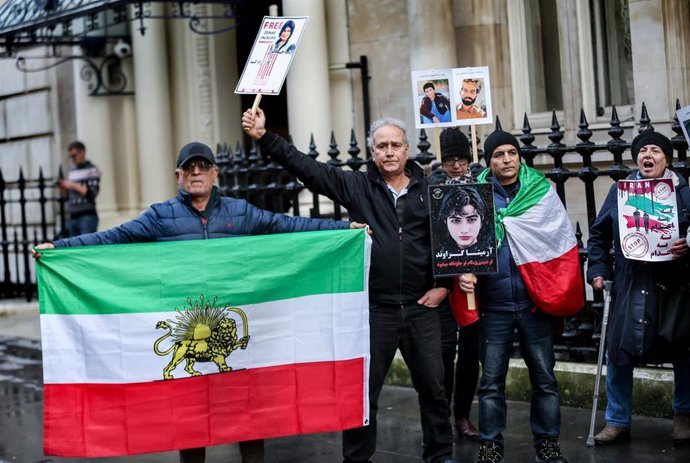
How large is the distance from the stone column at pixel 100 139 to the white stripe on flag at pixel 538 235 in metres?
10.4

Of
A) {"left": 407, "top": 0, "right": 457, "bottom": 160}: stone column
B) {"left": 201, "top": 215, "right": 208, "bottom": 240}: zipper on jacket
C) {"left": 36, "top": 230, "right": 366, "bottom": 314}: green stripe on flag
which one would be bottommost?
{"left": 36, "top": 230, "right": 366, "bottom": 314}: green stripe on flag

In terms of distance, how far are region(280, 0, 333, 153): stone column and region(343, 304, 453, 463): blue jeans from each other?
20.8 ft

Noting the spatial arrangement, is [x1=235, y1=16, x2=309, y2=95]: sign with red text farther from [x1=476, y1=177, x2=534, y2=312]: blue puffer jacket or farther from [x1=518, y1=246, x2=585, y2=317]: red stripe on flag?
[x1=518, y1=246, x2=585, y2=317]: red stripe on flag

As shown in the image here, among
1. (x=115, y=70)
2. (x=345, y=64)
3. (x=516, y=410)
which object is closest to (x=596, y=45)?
(x=345, y=64)

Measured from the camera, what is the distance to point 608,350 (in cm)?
703

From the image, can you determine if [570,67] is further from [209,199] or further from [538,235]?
[209,199]

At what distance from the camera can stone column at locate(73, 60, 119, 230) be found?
52.7ft

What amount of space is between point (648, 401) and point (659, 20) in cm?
391

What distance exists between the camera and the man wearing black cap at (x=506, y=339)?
660 centimetres

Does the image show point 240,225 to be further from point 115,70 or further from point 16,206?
point 16,206

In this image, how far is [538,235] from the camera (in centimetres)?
658

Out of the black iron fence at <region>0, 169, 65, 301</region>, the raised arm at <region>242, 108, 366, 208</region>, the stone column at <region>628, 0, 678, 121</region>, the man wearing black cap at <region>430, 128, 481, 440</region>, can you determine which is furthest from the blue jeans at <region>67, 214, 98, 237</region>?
the raised arm at <region>242, 108, 366, 208</region>

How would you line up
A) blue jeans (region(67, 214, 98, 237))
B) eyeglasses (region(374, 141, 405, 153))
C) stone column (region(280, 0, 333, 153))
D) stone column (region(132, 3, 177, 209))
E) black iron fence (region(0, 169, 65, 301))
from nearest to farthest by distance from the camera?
1. eyeglasses (region(374, 141, 405, 153))
2. stone column (region(280, 0, 333, 153))
3. blue jeans (region(67, 214, 98, 237))
4. black iron fence (region(0, 169, 65, 301))
5. stone column (region(132, 3, 177, 209))

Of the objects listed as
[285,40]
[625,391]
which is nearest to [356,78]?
[285,40]
